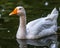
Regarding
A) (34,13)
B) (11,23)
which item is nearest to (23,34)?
(11,23)

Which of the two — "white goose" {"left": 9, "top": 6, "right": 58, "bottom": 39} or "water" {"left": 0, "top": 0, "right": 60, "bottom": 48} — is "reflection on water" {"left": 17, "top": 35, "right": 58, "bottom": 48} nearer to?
"water" {"left": 0, "top": 0, "right": 60, "bottom": 48}

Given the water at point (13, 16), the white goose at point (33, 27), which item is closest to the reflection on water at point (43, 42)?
the water at point (13, 16)

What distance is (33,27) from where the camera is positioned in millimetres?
14477

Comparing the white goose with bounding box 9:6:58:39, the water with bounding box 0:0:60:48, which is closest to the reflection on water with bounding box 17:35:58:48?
the water with bounding box 0:0:60:48

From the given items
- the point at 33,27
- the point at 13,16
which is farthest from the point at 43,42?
the point at 13,16

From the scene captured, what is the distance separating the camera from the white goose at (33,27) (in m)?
14.4

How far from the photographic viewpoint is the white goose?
1438 centimetres

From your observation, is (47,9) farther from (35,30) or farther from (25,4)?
(35,30)

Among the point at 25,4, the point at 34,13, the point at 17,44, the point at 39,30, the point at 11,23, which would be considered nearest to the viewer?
the point at 17,44

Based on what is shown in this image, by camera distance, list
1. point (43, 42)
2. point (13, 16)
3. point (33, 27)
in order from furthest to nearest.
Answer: point (13, 16) → point (33, 27) → point (43, 42)

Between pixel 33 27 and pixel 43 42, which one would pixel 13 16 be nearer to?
pixel 33 27

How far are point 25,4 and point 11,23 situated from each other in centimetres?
331

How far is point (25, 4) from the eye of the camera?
18.8 meters

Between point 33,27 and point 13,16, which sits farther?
point 13,16
